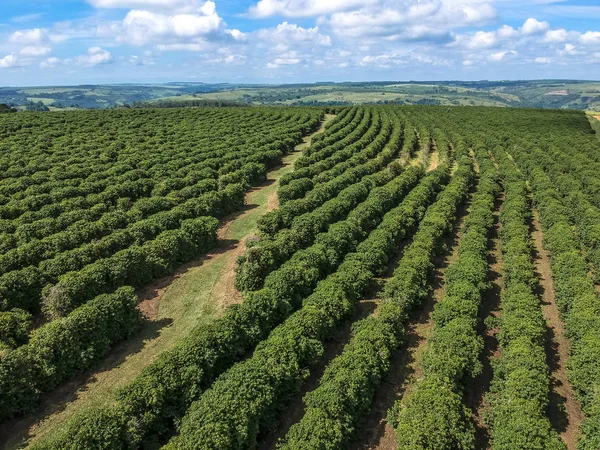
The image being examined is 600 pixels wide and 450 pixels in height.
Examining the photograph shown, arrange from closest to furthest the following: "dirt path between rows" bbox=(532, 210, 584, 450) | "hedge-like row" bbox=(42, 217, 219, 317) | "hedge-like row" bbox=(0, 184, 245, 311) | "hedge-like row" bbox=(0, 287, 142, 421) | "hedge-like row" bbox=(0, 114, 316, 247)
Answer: "hedge-like row" bbox=(0, 287, 142, 421)
"dirt path between rows" bbox=(532, 210, 584, 450)
"hedge-like row" bbox=(42, 217, 219, 317)
"hedge-like row" bbox=(0, 184, 245, 311)
"hedge-like row" bbox=(0, 114, 316, 247)

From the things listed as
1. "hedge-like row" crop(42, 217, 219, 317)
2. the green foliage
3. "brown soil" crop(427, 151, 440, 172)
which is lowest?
the green foliage

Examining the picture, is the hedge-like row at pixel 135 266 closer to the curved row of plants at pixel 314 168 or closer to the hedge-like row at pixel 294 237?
Answer: the hedge-like row at pixel 294 237

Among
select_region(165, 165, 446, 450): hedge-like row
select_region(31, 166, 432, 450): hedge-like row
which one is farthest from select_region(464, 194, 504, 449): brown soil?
select_region(31, 166, 432, 450): hedge-like row

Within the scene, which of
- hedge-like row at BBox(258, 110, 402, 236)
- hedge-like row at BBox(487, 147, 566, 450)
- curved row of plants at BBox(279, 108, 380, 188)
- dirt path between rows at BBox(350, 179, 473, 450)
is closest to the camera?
hedge-like row at BBox(487, 147, 566, 450)

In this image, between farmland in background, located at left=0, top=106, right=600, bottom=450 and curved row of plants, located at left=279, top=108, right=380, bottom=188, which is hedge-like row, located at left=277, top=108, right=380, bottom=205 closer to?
curved row of plants, located at left=279, top=108, right=380, bottom=188

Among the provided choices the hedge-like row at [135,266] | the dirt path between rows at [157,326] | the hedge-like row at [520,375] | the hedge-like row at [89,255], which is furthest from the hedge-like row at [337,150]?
the hedge-like row at [520,375]

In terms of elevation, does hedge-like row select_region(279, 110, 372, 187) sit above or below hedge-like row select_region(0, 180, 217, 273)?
above

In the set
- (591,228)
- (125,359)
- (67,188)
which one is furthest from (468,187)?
(67,188)
